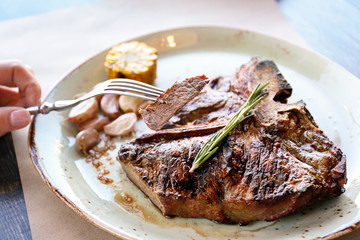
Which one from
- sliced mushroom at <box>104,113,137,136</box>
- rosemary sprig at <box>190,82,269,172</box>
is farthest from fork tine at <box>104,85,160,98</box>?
rosemary sprig at <box>190,82,269,172</box>

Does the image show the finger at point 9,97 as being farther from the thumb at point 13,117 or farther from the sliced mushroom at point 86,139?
the sliced mushroom at point 86,139

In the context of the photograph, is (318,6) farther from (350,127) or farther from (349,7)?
(350,127)

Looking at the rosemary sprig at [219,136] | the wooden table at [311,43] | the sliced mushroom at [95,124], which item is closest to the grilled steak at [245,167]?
the rosemary sprig at [219,136]

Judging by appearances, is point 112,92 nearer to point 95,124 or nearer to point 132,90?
point 132,90

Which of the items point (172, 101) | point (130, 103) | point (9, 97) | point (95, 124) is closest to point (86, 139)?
point (95, 124)

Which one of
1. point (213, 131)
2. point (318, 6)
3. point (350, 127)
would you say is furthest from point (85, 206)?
point (318, 6)

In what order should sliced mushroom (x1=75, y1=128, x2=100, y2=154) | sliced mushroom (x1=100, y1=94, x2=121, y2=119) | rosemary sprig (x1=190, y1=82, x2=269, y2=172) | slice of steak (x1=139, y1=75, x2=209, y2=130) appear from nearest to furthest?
rosemary sprig (x1=190, y1=82, x2=269, y2=172) → slice of steak (x1=139, y1=75, x2=209, y2=130) → sliced mushroom (x1=75, y1=128, x2=100, y2=154) → sliced mushroom (x1=100, y1=94, x2=121, y2=119)

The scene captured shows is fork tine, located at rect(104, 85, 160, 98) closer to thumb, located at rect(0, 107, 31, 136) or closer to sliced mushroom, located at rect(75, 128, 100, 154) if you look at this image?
sliced mushroom, located at rect(75, 128, 100, 154)
